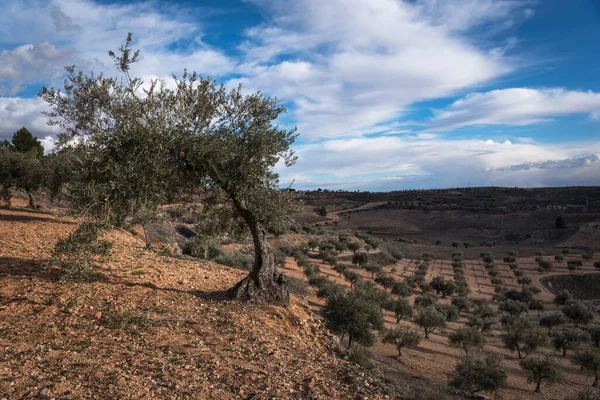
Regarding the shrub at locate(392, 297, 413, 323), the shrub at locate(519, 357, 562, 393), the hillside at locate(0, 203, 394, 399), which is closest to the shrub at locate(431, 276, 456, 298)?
the shrub at locate(392, 297, 413, 323)

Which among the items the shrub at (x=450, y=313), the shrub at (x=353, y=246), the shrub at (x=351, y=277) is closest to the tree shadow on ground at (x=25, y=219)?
the shrub at (x=351, y=277)

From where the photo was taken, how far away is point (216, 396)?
7.53 m

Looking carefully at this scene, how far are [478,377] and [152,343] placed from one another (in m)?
17.5

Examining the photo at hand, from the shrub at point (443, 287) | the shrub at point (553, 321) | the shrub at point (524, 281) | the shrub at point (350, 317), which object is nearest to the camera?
the shrub at point (350, 317)

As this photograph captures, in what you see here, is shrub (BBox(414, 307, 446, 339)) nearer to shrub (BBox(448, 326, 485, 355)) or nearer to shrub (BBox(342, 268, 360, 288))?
shrub (BBox(448, 326, 485, 355))

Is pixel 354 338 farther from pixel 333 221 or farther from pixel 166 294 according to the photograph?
pixel 333 221

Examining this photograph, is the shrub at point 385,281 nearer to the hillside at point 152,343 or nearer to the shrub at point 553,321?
the shrub at point 553,321

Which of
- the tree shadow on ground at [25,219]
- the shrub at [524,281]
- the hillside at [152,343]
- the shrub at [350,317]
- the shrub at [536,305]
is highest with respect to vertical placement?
the tree shadow on ground at [25,219]

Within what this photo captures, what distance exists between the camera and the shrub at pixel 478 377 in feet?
64.1

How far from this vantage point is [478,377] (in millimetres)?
19500

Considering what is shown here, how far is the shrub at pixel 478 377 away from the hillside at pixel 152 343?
11.3 m

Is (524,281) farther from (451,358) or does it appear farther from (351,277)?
(451,358)

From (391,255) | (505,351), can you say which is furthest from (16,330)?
(391,255)

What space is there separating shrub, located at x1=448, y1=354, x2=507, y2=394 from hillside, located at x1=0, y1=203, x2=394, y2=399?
37.2 ft
